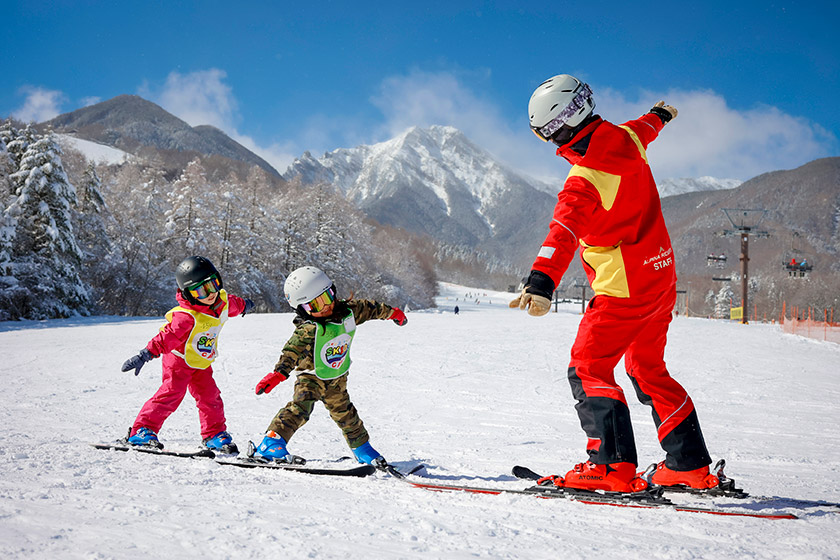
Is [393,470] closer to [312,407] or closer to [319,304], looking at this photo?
[312,407]

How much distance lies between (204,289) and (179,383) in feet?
2.83

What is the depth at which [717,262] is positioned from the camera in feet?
148

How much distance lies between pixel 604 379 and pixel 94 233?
32.5 metres

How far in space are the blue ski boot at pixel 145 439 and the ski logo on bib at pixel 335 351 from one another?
5.60 ft

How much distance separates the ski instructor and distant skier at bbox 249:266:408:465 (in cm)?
162

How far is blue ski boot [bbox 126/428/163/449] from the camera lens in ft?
14.6

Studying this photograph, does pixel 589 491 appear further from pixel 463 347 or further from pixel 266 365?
pixel 463 347

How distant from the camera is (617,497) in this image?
9.31ft

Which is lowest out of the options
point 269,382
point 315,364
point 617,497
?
point 617,497

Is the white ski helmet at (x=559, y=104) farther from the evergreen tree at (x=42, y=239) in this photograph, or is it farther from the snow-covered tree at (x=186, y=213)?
the snow-covered tree at (x=186, y=213)

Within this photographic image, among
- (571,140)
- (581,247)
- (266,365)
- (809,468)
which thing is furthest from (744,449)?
(266,365)

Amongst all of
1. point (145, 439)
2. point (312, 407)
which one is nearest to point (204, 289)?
point (145, 439)

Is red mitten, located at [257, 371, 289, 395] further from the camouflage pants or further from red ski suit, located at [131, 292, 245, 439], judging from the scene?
red ski suit, located at [131, 292, 245, 439]

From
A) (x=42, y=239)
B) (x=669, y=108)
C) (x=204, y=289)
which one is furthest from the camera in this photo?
(x=42, y=239)
